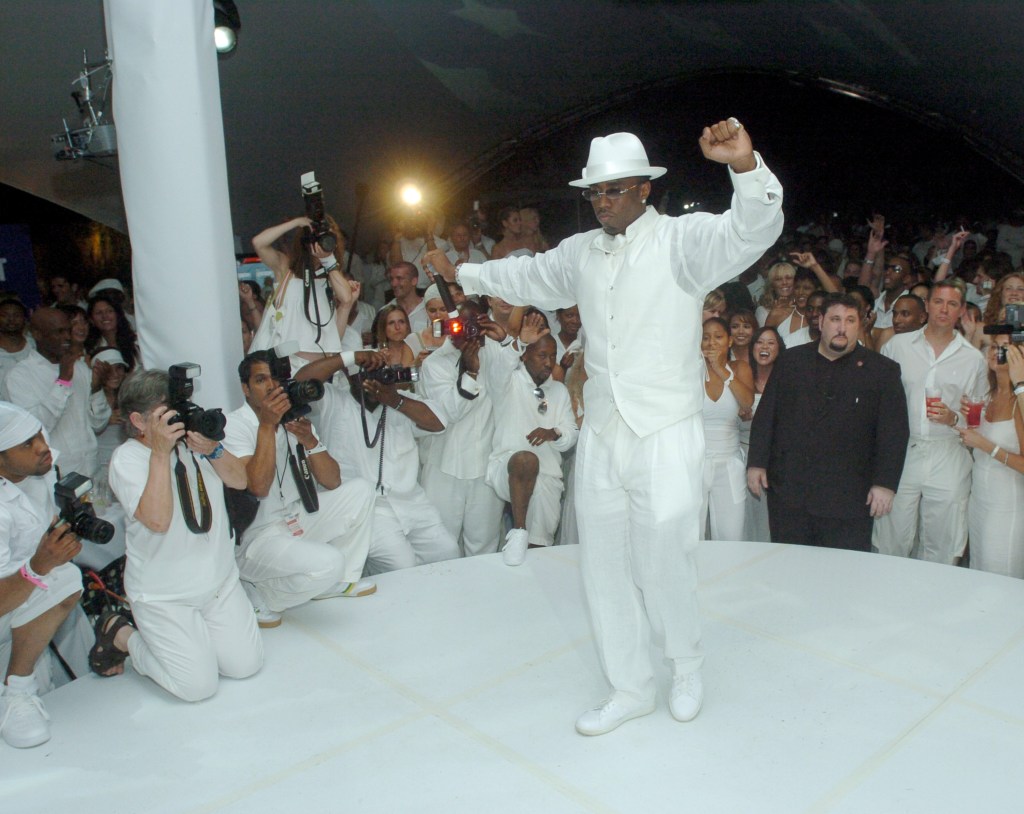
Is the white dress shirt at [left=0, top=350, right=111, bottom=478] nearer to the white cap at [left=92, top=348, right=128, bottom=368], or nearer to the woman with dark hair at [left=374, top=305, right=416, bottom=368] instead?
the white cap at [left=92, top=348, right=128, bottom=368]

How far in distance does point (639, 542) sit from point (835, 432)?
5.15ft

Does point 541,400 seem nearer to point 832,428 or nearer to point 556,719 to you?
point 832,428

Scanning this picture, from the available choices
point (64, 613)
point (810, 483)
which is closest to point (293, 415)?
point (64, 613)

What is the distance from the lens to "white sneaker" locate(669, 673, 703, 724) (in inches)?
106

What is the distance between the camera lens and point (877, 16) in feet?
25.8

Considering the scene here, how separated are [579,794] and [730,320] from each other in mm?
2883

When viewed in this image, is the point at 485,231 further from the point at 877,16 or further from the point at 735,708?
the point at 735,708

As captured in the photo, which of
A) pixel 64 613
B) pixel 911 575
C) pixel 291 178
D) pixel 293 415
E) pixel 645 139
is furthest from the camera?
pixel 645 139

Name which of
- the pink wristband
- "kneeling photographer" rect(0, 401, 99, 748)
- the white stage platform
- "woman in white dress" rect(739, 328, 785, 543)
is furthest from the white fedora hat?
"woman in white dress" rect(739, 328, 785, 543)

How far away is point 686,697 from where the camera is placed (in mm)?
2713

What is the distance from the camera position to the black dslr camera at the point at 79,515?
2.69 metres

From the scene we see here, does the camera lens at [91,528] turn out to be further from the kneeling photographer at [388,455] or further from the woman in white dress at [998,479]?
the woman in white dress at [998,479]

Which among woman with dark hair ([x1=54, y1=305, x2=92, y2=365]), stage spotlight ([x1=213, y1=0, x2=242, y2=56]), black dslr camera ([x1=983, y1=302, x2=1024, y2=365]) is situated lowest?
black dslr camera ([x1=983, y1=302, x2=1024, y2=365])

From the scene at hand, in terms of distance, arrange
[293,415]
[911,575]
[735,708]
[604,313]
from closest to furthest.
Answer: [604,313], [735,708], [293,415], [911,575]
